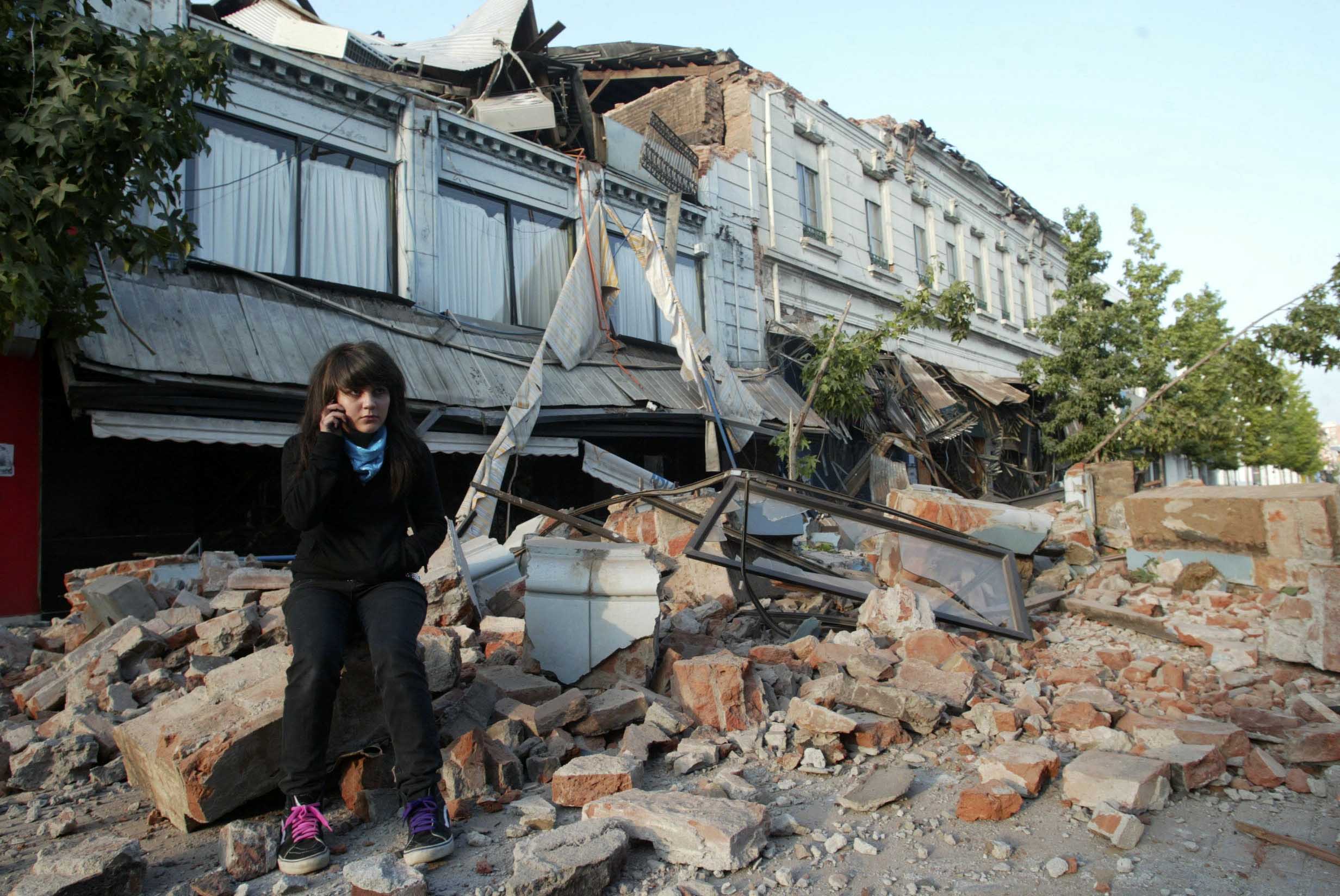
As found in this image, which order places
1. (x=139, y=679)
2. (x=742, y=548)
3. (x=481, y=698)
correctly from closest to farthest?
(x=481, y=698) → (x=139, y=679) → (x=742, y=548)

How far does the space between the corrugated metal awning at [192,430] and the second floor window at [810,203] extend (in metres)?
9.25

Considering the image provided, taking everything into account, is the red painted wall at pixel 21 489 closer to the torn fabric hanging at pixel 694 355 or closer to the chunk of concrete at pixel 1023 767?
the torn fabric hanging at pixel 694 355

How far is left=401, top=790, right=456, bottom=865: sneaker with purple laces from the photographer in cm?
238

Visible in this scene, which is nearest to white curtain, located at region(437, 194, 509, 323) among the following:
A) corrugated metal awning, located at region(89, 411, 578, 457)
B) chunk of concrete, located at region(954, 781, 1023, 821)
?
corrugated metal awning, located at region(89, 411, 578, 457)

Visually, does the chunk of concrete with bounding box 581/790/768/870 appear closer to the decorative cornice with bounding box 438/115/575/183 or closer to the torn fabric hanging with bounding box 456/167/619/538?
the torn fabric hanging with bounding box 456/167/619/538

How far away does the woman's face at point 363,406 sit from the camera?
2.77m

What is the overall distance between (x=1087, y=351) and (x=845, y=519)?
1385cm

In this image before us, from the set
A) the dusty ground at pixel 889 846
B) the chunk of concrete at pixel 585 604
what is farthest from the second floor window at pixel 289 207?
the dusty ground at pixel 889 846

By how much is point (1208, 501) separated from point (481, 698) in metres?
6.17

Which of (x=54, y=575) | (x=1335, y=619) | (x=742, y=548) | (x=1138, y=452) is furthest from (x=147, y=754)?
(x=1138, y=452)

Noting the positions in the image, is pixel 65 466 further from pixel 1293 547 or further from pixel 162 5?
pixel 1293 547

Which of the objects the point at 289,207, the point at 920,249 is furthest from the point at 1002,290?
the point at 289,207

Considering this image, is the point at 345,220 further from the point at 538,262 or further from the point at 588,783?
the point at 588,783

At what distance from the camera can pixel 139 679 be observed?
3.75m
